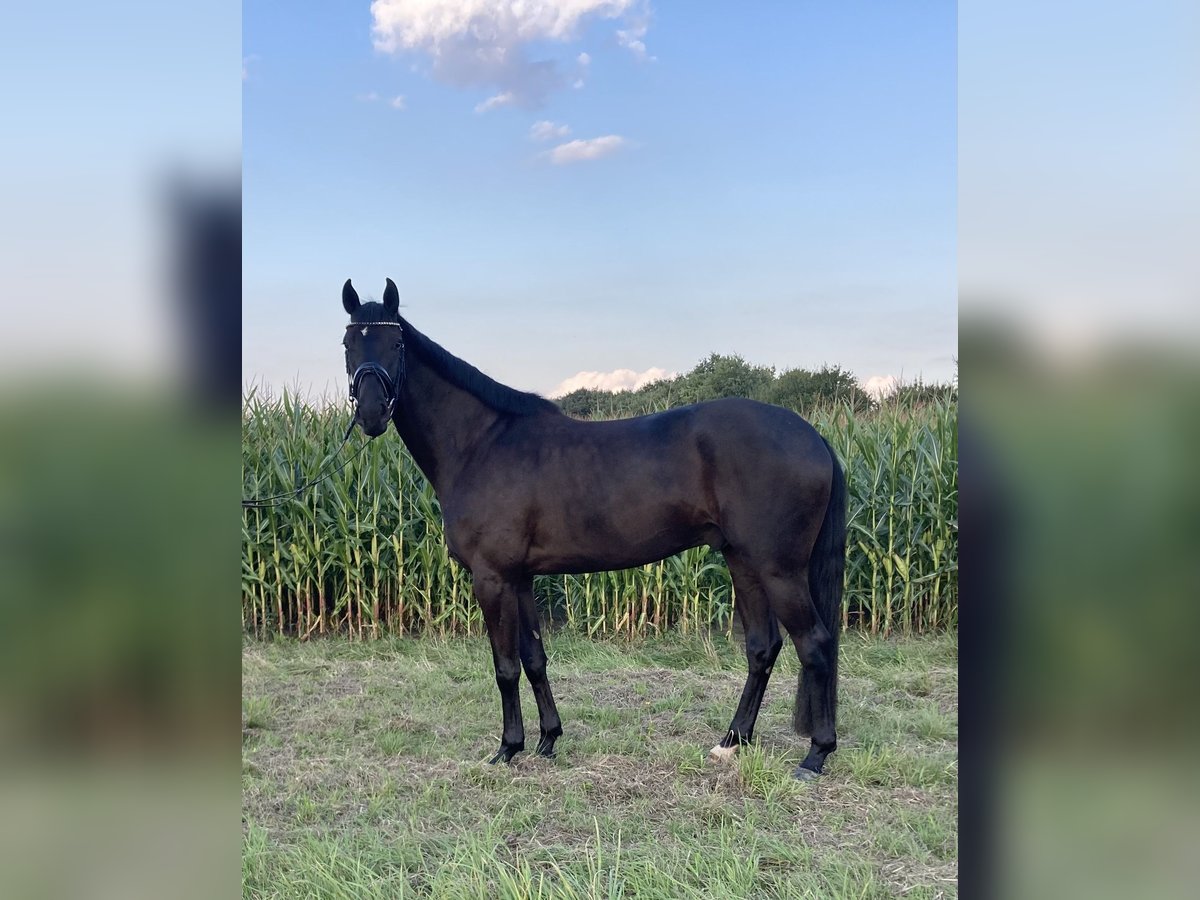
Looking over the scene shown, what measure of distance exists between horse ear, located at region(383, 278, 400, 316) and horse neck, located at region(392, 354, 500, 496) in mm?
337

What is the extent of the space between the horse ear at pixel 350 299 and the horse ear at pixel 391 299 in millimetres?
155

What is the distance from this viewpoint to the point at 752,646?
12.1ft

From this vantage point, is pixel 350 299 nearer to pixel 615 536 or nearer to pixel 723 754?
pixel 615 536

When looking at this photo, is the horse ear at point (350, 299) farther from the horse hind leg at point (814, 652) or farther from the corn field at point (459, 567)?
the corn field at point (459, 567)

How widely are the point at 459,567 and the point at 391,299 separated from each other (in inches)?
126

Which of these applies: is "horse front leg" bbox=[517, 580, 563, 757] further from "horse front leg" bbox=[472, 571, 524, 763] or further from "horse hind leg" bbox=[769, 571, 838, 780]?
"horse hind leg" bbox=[769, 571, 838, 780]

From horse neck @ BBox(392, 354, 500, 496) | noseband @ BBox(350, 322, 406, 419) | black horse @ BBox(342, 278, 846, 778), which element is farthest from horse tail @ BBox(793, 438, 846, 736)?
noseband @ BBox(350, 322, 406, 419)

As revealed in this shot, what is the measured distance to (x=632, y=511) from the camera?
352cm

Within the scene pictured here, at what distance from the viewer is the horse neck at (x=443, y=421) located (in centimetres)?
374

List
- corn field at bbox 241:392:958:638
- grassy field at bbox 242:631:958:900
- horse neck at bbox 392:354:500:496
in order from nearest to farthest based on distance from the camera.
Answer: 1. grassy field at bbox 242:631:958:900
2. horse neck at bbox 392:354:500:496
3. corn field at bbox 241:392:958:638

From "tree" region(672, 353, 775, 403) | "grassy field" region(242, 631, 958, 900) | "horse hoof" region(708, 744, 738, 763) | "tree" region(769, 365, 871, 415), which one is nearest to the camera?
"grassy field" region(242, 631, 958, 900)

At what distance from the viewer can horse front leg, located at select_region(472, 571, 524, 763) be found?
364cm

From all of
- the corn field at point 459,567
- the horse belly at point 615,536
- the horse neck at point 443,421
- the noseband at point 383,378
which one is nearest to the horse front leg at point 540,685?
the horse belly at point 615,536
